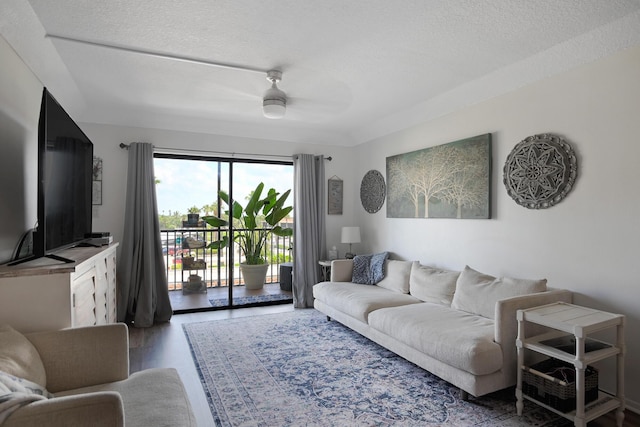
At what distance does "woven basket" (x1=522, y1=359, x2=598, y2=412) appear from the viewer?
7.14ft

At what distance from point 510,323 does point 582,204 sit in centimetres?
103

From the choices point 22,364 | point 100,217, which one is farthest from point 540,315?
point 100,217

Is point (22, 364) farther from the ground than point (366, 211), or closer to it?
closer to it

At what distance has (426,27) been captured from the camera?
94.6 inches

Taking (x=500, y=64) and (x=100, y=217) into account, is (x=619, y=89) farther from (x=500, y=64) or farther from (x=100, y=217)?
(x=100, y=217)

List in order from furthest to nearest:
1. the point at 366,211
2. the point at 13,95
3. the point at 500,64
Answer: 1. the point at 366,211
2. the point at 500,64
3. the point at 13,95

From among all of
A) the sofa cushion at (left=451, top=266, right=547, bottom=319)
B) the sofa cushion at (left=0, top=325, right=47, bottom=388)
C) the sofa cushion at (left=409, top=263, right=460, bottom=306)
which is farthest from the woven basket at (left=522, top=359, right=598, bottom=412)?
the sofa cushion at (left=0, top=325, right=47, bottom=388)

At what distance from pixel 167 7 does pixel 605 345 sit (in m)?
3.35

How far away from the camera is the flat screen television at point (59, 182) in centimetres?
194

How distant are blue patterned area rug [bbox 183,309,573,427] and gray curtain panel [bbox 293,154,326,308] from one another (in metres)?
1.20

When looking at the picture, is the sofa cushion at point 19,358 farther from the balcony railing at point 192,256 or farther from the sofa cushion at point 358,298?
the balcony railing at point 192,256

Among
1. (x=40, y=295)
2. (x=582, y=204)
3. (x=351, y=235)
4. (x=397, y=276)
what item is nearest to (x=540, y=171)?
(x=582, y=204)

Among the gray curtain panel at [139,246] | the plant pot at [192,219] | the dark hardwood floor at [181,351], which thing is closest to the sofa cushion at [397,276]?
the dark hardwood floor at [181,351]

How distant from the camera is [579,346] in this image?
2045mm
